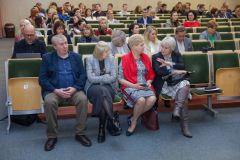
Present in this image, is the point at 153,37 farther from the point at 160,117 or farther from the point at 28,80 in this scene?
the point at 28,80

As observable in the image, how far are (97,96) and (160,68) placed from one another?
0.88 m

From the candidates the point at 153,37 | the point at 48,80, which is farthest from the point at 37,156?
the point at 153,37

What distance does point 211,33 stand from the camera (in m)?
5.14

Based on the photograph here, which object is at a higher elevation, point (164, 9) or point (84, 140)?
point (164, 9)

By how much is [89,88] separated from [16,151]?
99cm

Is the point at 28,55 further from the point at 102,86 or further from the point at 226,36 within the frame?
the point at 226,36

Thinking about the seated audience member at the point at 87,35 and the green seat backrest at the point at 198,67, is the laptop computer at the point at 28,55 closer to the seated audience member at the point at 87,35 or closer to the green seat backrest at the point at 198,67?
the seated audience member at the point at 87,35

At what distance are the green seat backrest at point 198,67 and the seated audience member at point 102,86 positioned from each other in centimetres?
102

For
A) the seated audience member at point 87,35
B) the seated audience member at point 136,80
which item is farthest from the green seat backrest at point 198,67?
the seated audience member at point 87,35

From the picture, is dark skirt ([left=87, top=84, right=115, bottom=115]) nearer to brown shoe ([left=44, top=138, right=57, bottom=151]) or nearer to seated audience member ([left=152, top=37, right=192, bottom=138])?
brown shoe ([left=44, top=138, right=57, bottom=151])

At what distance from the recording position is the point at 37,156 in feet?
8.43

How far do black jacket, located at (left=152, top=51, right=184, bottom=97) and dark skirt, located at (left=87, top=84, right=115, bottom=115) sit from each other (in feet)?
2.17

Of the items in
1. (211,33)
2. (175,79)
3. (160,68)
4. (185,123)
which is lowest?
(185,123)

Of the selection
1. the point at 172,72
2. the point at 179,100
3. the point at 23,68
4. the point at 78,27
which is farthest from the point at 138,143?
the point at 78,27
